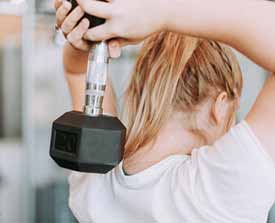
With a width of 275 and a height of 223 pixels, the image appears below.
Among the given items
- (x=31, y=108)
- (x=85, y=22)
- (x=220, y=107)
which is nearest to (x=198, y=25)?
(x=85, y=22)

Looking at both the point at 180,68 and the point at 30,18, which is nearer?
the point at 180,68

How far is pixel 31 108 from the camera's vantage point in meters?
2.02

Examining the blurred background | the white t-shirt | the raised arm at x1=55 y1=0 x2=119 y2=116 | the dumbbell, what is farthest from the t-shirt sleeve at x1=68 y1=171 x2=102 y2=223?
the blurred background

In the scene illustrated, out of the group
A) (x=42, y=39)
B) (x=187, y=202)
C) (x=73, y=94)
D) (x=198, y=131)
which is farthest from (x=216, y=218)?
(x=42, y=39)

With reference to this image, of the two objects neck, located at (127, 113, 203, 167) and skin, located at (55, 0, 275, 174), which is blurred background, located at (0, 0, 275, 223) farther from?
skin, located at (55, 0, 275, 174)

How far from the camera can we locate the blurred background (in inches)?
77.0

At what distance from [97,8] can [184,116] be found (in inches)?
11.1

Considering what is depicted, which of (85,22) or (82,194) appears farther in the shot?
(82,194)

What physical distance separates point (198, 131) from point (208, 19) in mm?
249

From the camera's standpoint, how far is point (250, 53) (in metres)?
0.50

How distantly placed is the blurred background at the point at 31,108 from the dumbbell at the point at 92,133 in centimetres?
146

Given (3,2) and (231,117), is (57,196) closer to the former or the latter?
(3,2)

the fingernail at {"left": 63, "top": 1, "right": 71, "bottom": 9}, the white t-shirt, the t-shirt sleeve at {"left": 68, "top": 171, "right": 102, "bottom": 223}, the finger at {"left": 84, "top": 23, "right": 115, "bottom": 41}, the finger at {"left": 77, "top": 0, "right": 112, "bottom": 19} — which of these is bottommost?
the t-shirt sleeve at {"left": 68, "top": 171, "right": 102, "bottom": 223}

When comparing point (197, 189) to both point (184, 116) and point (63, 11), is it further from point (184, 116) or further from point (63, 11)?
point (63, 11)
